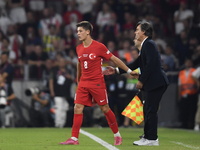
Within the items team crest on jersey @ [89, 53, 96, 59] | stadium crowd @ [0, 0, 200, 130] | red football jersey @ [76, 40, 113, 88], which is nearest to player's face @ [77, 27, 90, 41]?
red football jersey @ [76, 40, 113, 88]

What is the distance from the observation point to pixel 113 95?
13.5 meters

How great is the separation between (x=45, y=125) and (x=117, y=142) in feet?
20.5

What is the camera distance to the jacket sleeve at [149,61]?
275 inches

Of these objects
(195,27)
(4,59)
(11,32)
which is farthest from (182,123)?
(11,32)

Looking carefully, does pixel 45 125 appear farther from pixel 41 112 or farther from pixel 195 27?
pixel 195 27

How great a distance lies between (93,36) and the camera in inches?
680

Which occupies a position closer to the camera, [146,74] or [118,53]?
[146,74]

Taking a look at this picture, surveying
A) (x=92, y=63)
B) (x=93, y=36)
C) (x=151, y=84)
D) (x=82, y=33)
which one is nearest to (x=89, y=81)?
(x=92, y=63)

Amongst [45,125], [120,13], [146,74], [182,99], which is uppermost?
[120,13]

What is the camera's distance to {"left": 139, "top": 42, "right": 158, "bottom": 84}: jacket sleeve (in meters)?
7.00

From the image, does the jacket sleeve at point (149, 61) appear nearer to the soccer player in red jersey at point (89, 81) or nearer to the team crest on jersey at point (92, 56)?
the soccer player in red jersey at point (89, 81)

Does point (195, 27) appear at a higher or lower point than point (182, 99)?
higher

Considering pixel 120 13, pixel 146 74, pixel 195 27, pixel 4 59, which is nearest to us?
pixel 146 74

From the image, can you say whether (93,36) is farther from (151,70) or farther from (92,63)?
(151,70)
